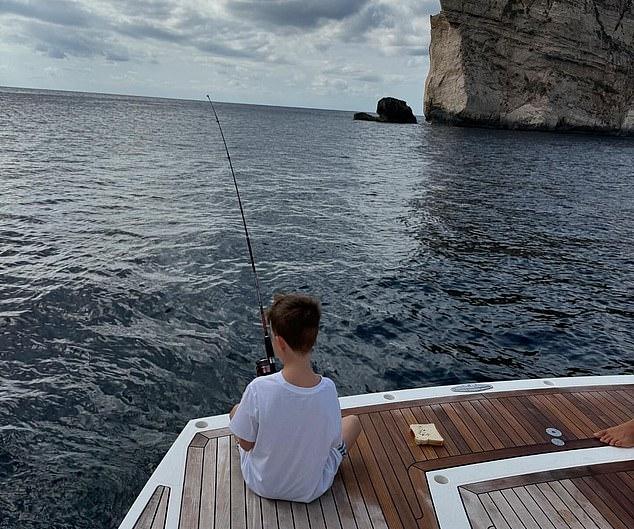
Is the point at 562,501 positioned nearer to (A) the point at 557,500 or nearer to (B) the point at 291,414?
(A) the point at 557,500

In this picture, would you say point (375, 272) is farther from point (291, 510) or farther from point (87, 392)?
point (291, 510)

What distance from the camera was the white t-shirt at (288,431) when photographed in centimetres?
357

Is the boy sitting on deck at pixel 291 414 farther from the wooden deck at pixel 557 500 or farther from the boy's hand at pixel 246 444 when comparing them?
the wooden deck at pixel 557 500

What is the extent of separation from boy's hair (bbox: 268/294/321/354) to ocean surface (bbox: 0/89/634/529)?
358 centimetres

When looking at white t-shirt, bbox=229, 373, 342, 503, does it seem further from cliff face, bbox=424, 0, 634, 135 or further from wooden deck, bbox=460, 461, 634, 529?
cliff face, bbox=424, 0, 634, 135

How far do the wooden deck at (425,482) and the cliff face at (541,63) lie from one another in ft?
244

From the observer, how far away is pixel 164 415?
709 cm

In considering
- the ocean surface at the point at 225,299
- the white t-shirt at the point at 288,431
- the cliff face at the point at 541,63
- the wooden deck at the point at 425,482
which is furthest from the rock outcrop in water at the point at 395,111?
the white t-shirt at the point at 288,431

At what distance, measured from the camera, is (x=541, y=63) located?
2749 inches

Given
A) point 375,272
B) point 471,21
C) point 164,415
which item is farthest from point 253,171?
point 471,21

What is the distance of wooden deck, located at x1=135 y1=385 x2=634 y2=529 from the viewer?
13.2 ft

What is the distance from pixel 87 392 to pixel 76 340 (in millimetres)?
1701

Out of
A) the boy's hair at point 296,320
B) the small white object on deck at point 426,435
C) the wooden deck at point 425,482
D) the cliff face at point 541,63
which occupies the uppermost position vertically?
the cliff face at point 541,63

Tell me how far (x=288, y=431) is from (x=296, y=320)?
889 mm
